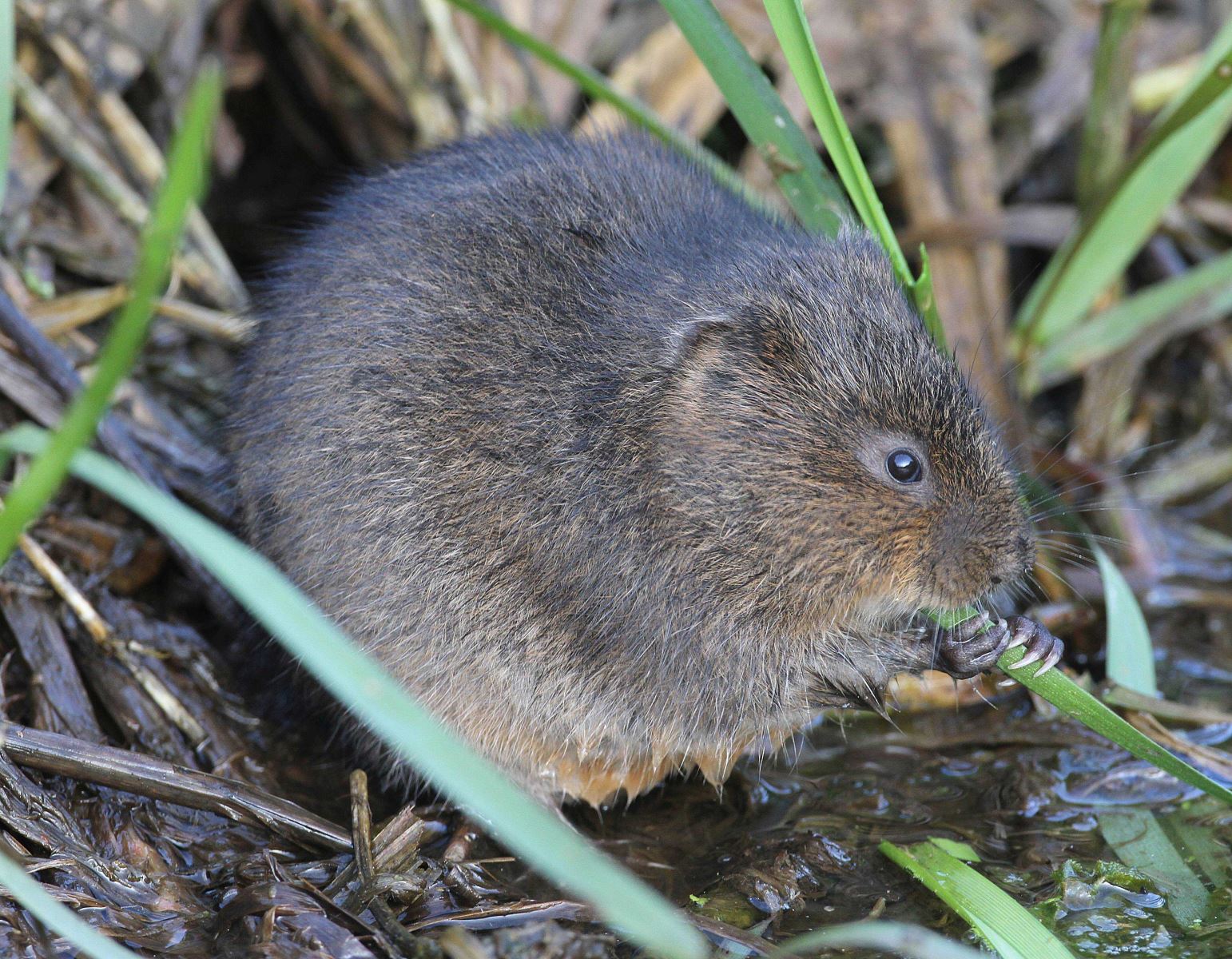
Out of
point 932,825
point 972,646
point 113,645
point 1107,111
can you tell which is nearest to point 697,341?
point 972,646

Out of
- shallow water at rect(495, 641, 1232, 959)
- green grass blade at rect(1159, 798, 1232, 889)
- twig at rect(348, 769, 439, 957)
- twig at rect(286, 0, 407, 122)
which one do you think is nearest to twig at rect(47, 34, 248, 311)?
twig at rect(286, 0, 407, 122)

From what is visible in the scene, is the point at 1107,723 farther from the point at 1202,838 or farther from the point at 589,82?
the point at 589,82

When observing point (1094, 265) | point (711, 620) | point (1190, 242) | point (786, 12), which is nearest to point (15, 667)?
point (711, 620)

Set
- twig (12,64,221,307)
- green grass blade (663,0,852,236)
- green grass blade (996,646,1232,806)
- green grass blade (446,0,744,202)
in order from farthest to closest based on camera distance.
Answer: twig (12,64,221,307) < green grass blade (446,0,744,202) < green grass blade (663,0,852,236) < green grass blade (996,646,1232,806)

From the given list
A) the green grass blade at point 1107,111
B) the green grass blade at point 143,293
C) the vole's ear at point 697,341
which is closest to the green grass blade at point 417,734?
the green grass blade at point 143,293

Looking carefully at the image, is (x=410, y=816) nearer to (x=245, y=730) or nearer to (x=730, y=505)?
(x=245, y=730)

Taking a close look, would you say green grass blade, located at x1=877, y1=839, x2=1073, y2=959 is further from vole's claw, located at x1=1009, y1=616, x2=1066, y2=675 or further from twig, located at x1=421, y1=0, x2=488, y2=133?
twig, located at x1=421, y1=0, x2=488, y2=133

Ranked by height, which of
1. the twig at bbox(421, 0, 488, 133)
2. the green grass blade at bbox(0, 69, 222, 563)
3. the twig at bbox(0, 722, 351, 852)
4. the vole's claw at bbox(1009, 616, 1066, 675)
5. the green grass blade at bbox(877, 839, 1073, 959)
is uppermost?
the green grass blade at bbox(0, 69, 222, 563)
